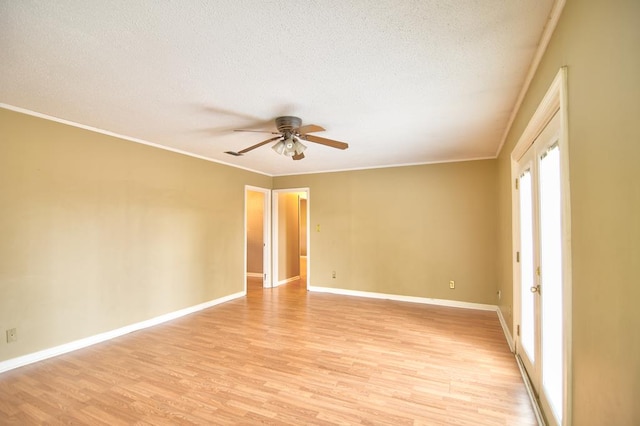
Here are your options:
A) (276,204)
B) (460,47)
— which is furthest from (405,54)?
(276,204)

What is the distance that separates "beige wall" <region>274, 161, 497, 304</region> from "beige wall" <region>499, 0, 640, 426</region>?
11.9 feet

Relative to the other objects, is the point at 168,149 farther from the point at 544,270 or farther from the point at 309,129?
the point at 544,270

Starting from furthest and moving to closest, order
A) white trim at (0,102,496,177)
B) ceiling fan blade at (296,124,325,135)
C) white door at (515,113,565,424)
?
white trim at (0,102,496,177) → ceiling fan blade at (296,124,325,135) → white door at (515,113,565,424)

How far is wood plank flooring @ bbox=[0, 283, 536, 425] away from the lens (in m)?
2.03

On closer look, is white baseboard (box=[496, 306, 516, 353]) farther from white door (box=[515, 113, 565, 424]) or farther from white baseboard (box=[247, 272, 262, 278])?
white baseboard (box=[247, 272, 262, 278])

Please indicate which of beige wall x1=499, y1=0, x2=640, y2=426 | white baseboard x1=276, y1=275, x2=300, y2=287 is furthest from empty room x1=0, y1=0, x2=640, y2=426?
white baseboard x1=276, y1=275, x2=300, y2=287

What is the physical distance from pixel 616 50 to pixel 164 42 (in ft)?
6.87

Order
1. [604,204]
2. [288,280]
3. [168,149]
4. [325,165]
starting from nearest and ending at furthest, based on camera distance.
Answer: [604,204] < [168,149] < [325,165] < [288,280]

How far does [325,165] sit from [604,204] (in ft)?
14.7

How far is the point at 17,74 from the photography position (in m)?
2.09

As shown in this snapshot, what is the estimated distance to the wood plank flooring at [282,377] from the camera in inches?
80.0

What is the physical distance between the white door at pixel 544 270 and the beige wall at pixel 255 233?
5.79 meters

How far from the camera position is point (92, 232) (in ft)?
10.8

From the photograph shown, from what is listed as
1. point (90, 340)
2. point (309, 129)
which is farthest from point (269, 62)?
point (90, 340)
